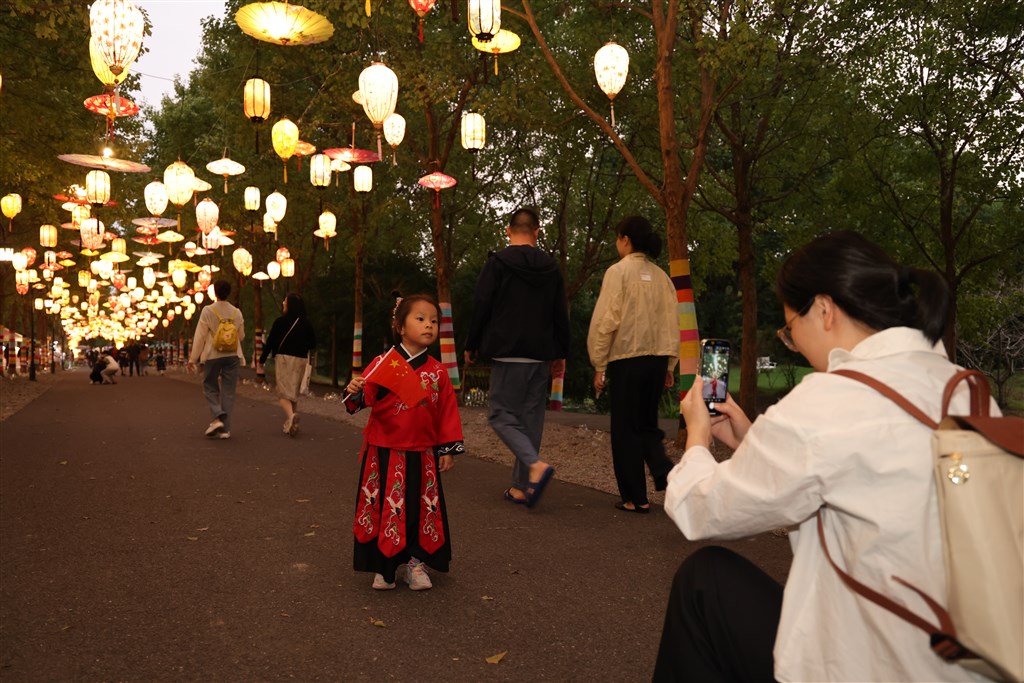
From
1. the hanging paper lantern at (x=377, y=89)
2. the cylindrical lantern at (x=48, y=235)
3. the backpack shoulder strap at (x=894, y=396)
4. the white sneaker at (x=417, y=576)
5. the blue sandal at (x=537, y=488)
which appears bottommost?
the white sneaker at (x=417, y=576)

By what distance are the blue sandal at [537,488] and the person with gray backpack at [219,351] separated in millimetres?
6594

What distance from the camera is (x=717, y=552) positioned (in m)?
2.27

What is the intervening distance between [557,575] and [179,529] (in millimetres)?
2970

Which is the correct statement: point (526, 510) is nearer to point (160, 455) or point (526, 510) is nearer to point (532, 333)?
point (532, 333)

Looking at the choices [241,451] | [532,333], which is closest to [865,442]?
[532,333]

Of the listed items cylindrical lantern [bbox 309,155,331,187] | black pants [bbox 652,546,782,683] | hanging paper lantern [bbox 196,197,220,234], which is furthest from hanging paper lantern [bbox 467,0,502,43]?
hanging paper lantern [bbox 196,197,220,234]

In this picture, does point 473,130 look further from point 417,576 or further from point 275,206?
point 417,576

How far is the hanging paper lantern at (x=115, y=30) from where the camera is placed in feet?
30.2

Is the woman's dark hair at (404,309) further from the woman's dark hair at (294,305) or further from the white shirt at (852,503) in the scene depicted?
the woman's dark hair at (294,305)

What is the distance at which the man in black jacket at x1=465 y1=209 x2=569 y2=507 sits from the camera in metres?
6.76

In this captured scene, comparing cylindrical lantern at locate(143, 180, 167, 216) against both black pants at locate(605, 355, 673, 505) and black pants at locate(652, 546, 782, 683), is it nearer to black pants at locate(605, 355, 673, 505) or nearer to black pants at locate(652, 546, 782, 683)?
black pants at locate(605, 355, 673, 505)

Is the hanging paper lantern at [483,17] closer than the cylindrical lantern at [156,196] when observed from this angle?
Yes

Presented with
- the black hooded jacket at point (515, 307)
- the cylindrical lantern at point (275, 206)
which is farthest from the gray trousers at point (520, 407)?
the cylindrical lantern at point (275, 206)

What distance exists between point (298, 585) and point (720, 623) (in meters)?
3.19
